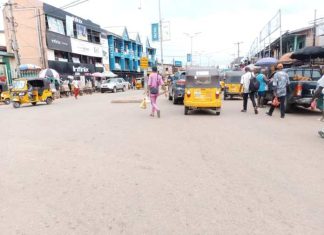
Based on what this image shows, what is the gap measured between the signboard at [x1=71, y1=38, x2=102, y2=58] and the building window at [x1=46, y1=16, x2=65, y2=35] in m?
2.22

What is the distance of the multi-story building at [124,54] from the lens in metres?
52.5

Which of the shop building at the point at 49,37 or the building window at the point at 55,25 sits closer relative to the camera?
the shop building at the point at 49,37

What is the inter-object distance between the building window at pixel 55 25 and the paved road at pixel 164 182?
95.0 ft

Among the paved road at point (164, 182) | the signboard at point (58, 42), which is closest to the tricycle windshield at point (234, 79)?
the paved road at point (164, 182)

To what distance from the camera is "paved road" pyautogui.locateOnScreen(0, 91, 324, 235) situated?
3.34 metres

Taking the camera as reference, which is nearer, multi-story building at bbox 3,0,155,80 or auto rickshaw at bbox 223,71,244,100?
auto rickshaw at bbox 223,71,244,100

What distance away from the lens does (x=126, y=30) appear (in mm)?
60375

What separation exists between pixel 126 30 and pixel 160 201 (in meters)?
59.8

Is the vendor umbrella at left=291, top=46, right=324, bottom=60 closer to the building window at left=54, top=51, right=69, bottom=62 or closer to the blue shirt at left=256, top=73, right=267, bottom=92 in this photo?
the blue shirt at left=256, top=73, right=267, bottom=92

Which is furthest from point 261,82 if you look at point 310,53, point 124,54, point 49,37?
point 124,54

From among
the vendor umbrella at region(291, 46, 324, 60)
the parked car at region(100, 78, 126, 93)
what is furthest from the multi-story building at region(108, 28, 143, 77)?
the vendor umbrella at region(291, 46, 324, 60)

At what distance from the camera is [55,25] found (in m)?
35.3

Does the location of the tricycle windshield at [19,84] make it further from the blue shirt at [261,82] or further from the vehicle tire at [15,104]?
the blue shirt at [261,82]

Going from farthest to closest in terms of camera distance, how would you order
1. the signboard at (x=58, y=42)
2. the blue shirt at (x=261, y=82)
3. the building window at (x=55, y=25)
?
the building window at (x=55, y=25), the signboard at (x=58, y=42), the blue shirt at (x=261, y=82)
